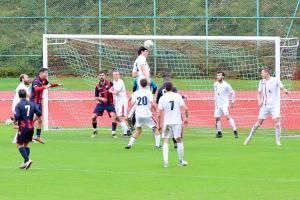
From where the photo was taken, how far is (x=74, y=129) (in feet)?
103

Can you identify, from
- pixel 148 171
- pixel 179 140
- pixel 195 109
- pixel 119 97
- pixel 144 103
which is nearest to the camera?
pixel 148 171

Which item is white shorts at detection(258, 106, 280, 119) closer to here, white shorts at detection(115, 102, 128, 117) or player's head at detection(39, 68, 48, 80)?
white shorts at detection(115, 102, 128, 117)

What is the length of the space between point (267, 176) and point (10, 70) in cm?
3215

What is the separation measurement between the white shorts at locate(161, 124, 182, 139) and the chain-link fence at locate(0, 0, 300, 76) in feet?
89.1

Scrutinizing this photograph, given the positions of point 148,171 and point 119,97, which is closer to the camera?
point 148,171

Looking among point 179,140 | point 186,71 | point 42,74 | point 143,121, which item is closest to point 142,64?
point 143,121

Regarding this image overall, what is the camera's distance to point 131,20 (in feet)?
157

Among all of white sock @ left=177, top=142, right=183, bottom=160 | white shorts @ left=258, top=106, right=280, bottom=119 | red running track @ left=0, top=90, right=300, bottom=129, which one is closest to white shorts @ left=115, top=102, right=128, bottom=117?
red running track @ left=0, top=90, right=300, bottom=129

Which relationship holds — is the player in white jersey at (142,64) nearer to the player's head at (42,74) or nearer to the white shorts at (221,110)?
the player's head at (42,74)

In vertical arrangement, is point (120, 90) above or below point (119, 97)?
above

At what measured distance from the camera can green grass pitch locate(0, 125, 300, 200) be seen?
15.4 meters

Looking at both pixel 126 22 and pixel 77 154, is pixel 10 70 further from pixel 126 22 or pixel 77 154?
pixel 77 154

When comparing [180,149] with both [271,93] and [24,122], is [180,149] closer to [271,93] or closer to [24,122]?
[24,122]

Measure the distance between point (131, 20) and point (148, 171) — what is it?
2975cm
